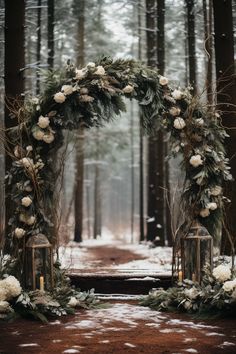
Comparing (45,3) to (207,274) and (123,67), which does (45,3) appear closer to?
(123,67)

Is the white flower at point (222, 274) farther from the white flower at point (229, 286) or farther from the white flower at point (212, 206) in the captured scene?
the white flower at point (212, 206)

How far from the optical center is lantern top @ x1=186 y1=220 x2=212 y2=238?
25.1 feet

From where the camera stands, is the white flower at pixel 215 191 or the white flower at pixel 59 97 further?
the white flower at pixel 215 191

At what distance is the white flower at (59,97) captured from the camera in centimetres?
767

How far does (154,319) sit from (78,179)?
13.2 meters

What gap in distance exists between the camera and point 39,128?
25.4 feet

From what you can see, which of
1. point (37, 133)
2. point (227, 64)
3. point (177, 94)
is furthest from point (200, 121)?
point (37, 133)

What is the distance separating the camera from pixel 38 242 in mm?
7387

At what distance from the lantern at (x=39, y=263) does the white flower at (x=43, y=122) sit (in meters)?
1.79

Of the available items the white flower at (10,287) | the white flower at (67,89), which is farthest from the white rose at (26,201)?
the white flower at (67,89)

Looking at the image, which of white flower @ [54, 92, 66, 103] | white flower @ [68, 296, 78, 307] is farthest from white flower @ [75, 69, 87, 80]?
white flower @ [68, 296, 78, 307]

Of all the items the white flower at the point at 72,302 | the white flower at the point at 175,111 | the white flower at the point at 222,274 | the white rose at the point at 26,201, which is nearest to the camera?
the white flower at the point at 222,274

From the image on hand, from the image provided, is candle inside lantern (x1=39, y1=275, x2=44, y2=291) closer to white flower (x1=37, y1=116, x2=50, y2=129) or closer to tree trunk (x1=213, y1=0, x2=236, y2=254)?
white flower (x1=37, y1=116, x2=50, y2=129)

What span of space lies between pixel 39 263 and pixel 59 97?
8.88 ft
